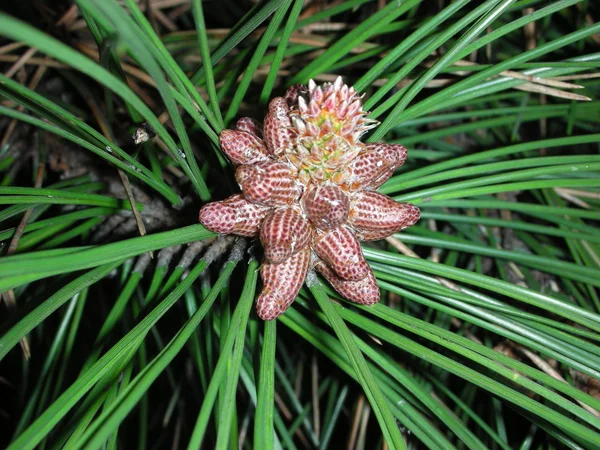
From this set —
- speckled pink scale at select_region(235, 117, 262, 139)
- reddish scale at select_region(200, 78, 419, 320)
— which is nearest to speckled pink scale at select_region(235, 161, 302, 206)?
reddish scale at select_region(200, 78, 419, 320)

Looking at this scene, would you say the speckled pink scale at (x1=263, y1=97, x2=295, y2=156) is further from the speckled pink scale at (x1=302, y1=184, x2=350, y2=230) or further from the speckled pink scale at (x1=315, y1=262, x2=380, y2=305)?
the speckled pink scale at (x1=315, y1=262, x2=380, y2=305)

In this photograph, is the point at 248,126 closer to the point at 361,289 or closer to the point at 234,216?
the point at 234,216

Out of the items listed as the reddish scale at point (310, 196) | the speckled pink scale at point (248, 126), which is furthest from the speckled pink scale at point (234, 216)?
the speckled pink scale at point (248, 126)

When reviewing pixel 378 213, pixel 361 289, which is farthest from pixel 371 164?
pixel 361 289

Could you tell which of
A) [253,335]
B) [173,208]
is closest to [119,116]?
[173,208]

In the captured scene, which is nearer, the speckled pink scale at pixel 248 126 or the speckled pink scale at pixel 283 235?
the speckled pink scale at pixel 283 235

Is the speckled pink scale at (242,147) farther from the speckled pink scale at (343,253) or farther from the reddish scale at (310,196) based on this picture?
the speckled pink scale at (343,253)

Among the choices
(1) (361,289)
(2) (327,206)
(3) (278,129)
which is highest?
(3) (278,129)
